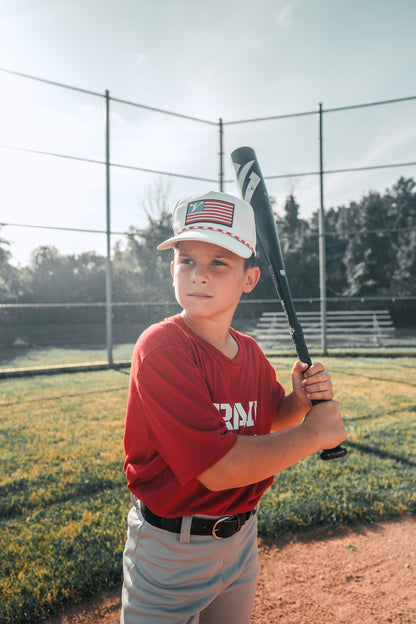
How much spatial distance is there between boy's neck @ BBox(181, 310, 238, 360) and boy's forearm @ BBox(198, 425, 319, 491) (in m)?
0.34

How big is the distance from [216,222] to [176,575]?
1036mm

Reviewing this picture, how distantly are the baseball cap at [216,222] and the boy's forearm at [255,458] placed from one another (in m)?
0.55

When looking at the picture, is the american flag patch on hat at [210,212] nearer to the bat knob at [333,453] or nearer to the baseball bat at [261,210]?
the baseball bat at [261,210]

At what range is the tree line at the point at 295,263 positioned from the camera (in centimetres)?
1077

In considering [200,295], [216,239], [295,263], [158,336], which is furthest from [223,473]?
[295,263]

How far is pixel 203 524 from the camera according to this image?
1231 millimetres

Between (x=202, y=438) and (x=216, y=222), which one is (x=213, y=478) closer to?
(x=202, y=438)

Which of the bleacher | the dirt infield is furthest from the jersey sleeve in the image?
the bleacher

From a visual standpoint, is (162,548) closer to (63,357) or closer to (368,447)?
(368,447)

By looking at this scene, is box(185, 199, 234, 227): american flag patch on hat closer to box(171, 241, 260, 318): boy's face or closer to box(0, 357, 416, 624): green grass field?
box(171, 241, 260, 318): boy's face

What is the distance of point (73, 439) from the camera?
405cm

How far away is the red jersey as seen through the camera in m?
1.06

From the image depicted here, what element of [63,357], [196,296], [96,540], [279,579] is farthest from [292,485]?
[63,357]

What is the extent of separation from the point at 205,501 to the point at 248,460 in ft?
0.77
